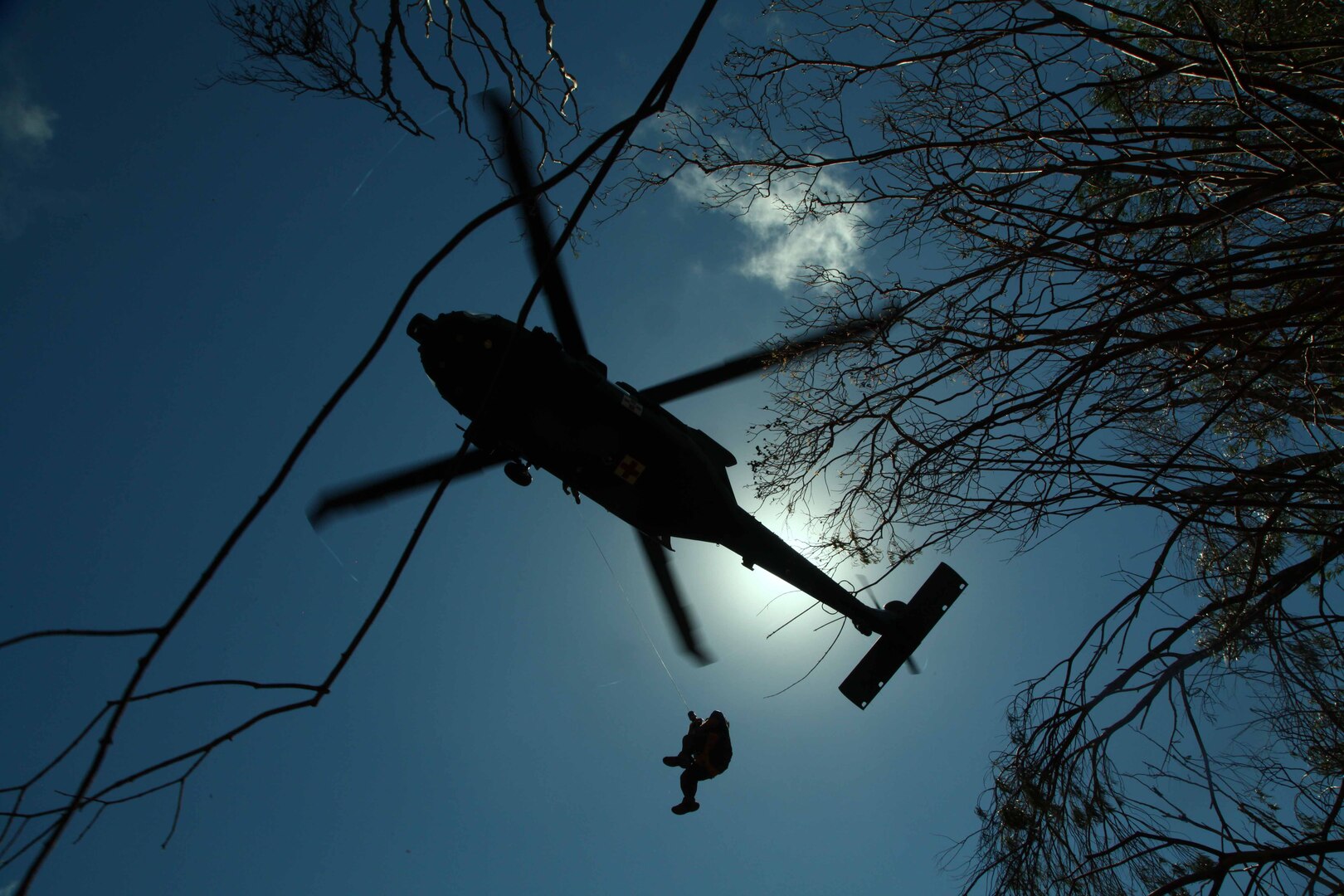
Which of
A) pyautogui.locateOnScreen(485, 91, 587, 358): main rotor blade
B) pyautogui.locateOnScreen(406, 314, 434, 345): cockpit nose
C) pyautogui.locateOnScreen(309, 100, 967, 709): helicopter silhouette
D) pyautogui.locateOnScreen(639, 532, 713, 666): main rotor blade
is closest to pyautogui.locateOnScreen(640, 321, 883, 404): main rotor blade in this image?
pyautogui.locateOnScreen(309, 100, 967, 709): helicopter silhouette

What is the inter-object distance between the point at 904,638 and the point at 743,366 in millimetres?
2516

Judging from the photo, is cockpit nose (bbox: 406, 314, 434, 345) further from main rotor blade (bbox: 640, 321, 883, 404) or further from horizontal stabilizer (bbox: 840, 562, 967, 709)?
horizontal stabilizer (bbox: 840, 562, 967, 709)

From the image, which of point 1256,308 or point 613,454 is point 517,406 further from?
point 1256,308

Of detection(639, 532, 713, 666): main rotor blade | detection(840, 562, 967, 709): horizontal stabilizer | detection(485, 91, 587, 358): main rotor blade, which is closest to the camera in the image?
detection(485, 91, 587, 358): main rotor blade

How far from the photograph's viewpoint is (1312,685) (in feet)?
11.2

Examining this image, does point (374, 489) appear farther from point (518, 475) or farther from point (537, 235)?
point (537, 235)

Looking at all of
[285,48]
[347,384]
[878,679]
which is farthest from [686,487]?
[347,384]

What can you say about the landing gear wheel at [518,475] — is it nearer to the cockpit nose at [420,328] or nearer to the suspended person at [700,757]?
the cockpit nose at [420,328]

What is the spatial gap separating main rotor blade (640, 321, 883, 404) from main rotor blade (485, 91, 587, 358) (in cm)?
56

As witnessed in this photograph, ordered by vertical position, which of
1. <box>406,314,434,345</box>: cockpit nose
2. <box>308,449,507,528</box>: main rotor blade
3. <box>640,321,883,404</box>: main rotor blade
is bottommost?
<box>640,321,883,404</box>: main rotor blade

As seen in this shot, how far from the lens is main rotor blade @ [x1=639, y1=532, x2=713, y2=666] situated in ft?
14.9

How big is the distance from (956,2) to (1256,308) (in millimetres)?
2515

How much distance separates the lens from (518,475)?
4.04 meters

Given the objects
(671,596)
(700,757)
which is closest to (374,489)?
(671,596)
